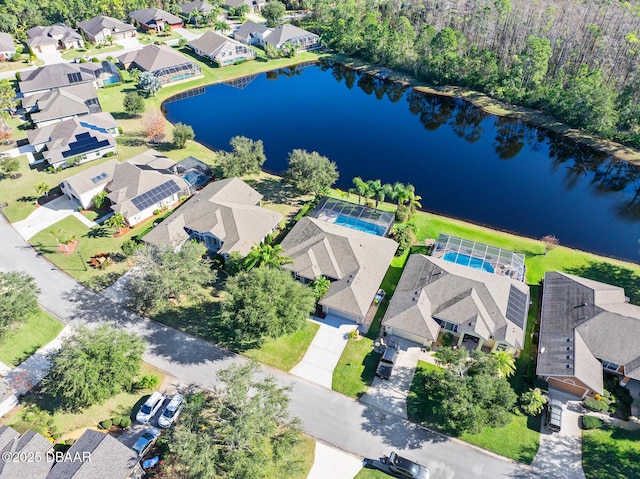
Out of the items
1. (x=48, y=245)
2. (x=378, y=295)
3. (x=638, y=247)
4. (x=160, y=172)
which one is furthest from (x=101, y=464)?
(x=638, y=247)

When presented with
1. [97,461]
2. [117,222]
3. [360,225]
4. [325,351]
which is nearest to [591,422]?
[325,351]

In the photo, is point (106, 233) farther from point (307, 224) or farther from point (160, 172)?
point (307, 224)

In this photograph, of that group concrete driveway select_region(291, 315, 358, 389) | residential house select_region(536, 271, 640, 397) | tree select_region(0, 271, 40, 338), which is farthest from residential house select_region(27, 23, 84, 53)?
residential house select_region(536, 271, 640, 397)

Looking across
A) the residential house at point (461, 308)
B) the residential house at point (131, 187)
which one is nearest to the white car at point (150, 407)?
the residential house at point (461, 308)

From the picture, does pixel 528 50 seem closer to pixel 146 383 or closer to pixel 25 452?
pixel 146 383

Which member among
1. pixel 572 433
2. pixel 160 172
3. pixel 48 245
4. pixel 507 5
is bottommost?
pixel 572 433

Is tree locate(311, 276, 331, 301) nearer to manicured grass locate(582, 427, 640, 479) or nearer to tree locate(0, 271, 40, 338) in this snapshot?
manicured grass locate(582, 427, 640, 479)
